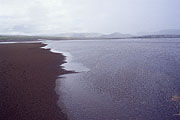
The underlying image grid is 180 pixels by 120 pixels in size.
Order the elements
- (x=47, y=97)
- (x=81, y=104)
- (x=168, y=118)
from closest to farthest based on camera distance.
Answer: (x=168, y=118) → (x=81, y=104) → (x=47, y=97)

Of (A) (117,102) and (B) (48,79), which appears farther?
(B) (48,79)

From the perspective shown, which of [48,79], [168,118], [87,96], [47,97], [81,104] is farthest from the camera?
[48,79]

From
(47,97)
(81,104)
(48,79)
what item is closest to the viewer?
(81,104)

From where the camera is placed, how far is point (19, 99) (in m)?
9.52

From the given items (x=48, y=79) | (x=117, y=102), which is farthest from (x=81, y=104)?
(x=48, y=79)

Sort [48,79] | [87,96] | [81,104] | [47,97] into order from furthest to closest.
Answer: [48,79]
[87,96]
[47,97]
[81,104]

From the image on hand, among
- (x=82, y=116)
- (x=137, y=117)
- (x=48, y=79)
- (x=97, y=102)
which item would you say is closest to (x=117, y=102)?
(x=97, y=102)

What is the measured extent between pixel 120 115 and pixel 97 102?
2114 mm

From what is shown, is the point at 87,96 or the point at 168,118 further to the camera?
the point at 87,96

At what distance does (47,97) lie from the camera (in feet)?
32.7

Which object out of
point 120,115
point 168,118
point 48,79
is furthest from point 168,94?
point 48,79

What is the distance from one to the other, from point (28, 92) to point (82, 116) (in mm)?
5216

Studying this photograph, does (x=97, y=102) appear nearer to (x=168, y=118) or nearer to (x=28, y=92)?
(x=168, y=118)

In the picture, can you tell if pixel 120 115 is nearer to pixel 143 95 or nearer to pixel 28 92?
pixel 143 95
